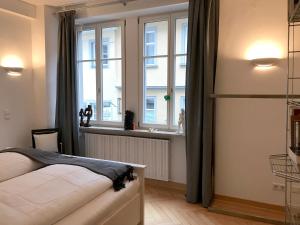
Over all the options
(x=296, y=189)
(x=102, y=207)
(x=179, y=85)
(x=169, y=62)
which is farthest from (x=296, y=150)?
(x=169, y=62)

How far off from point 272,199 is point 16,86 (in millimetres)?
3790

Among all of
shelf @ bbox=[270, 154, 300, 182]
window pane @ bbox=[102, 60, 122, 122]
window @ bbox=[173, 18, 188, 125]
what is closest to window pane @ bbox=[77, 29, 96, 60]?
window pane @ bbox=[102, 60, 122, 122]

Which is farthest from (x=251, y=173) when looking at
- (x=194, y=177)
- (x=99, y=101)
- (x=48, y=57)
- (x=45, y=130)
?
(x=48, y=57)

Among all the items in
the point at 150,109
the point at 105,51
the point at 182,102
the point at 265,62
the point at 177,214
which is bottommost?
the point at 177,214

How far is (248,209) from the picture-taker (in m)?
3.02

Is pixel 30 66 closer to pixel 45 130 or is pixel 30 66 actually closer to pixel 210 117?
pixel 45 130

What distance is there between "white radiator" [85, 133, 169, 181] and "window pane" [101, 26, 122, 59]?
4.40 feet

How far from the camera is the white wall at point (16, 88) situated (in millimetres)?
3609

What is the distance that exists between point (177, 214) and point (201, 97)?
1399 mm

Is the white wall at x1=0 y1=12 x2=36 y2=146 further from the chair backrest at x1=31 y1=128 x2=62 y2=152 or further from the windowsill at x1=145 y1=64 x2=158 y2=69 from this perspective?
the windowsill at x1=145 y1=64 x2=158 y2=69

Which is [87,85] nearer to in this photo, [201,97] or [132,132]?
[132,132]

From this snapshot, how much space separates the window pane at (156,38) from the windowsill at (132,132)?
1.18 m

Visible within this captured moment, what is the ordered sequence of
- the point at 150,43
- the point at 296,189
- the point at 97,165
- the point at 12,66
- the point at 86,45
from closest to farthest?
the point at 97,165, the point at 296,189, the point at 12,66, the point at 150,43, the point at 86,45

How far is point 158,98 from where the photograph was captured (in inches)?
154
